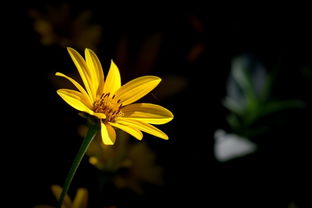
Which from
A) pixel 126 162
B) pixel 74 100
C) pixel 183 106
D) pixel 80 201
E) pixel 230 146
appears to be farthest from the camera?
pixel 183 106

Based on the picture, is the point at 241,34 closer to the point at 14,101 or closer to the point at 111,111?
the point at 14,101

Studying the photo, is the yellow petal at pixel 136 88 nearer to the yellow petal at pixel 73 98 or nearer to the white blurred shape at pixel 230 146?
the yellow petal at pixel 73 98

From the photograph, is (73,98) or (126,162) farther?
(126,162)

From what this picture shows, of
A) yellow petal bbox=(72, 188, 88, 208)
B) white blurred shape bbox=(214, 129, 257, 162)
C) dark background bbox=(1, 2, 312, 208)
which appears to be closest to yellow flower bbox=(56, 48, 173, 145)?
yellow petal bbox=(72, 188, 88, 208)

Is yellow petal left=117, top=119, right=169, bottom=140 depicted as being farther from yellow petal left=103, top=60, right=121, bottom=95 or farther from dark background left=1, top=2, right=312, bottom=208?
dark background left=1, top=2, right=312, bottom=208

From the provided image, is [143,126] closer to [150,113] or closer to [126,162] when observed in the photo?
[150,113]

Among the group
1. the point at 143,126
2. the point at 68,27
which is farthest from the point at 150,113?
the point at 68,27

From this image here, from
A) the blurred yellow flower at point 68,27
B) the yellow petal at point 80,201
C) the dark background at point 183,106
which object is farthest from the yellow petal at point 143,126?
the blurred yellow flower at point 68,27
